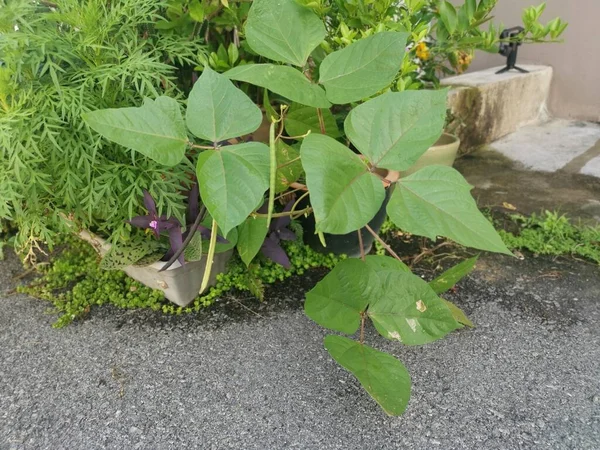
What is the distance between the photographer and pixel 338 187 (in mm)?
636

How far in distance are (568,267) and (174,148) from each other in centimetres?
129

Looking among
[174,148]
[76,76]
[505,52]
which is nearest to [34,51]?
[76,76]

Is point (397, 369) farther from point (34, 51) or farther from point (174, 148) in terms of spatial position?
point (34, 51)

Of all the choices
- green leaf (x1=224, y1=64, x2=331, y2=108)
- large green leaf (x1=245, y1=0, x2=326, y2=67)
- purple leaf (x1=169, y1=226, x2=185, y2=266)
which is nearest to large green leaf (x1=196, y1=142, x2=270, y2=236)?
green leaf (x1=224, y1=64, x2=331, y2=108)

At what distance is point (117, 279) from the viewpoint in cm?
138

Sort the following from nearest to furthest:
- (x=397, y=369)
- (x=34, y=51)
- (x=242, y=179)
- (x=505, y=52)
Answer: (x=242, y=179) → (x=397, y=369) → (x=34, y=51) → (x=505, y=52)

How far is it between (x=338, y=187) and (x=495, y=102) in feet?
7.54

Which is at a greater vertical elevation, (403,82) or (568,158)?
(403,82)

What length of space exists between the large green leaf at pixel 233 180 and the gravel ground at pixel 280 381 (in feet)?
1.65

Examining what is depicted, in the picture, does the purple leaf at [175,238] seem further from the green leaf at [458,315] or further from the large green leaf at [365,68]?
the green leaf at [458,315]

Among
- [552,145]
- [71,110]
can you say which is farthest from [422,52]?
[552,145]

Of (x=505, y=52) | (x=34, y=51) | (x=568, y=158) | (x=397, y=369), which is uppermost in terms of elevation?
(x=34, y=51)

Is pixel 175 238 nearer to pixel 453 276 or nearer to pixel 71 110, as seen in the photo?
pixel 71 110

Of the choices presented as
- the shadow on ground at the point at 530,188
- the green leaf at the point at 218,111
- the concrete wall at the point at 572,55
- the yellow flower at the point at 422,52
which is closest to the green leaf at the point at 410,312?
the green leaf at the point at 218,111
